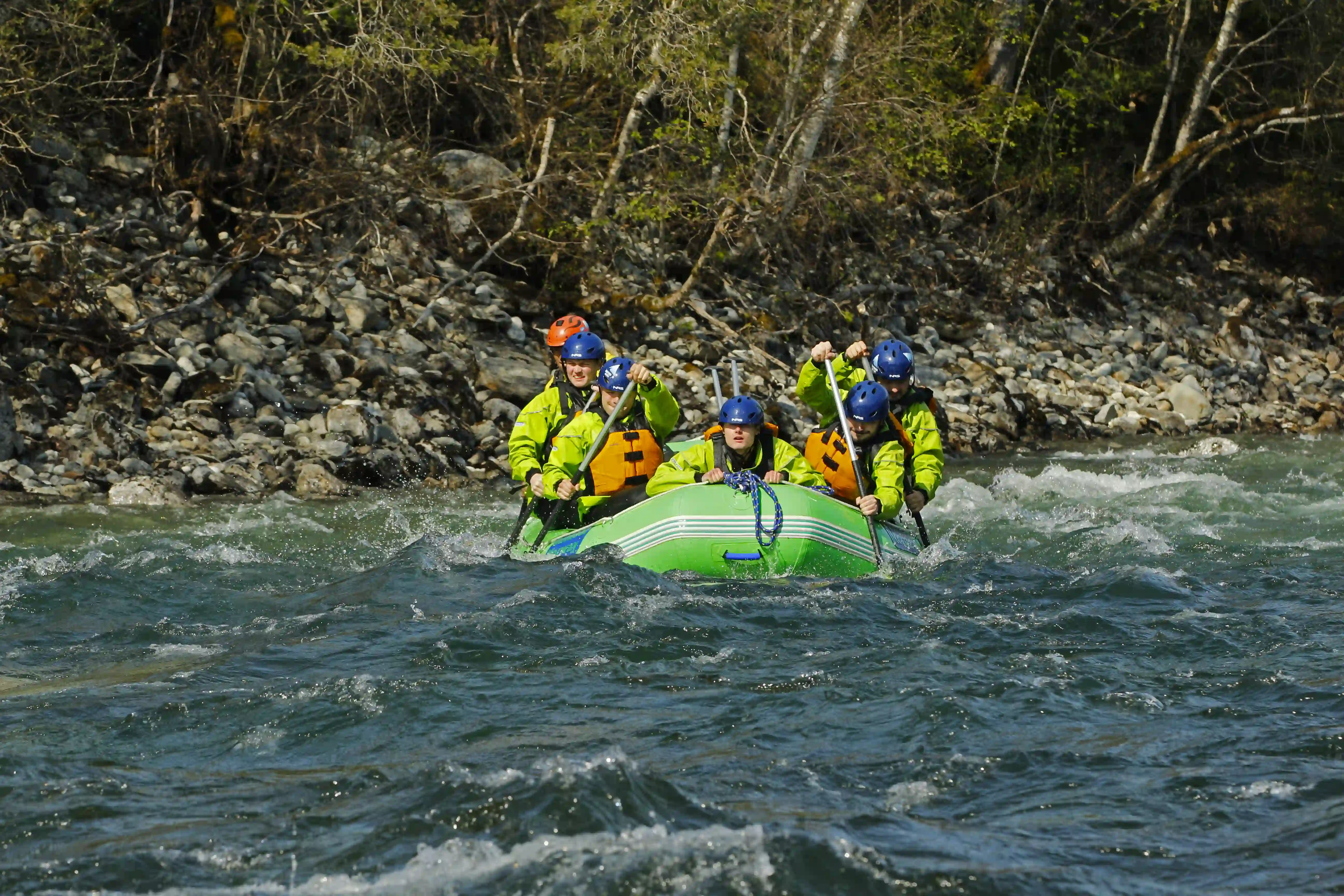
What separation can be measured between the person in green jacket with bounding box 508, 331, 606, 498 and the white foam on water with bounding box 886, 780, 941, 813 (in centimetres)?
492

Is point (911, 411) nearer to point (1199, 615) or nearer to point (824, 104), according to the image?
point (1199, 615)

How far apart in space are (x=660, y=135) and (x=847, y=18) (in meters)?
2.32

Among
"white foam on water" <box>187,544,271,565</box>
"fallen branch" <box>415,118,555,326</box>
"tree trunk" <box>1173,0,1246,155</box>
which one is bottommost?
"white foam on water" <box>187,544,271,565</box>

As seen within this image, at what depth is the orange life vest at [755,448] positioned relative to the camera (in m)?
8.76

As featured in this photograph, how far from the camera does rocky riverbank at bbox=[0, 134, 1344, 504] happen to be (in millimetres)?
12336

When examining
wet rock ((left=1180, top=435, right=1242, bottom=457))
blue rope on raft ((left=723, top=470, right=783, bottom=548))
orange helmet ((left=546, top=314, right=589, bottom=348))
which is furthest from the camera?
wet rock ((left=1180, top=435, right=1242, bottom=457))

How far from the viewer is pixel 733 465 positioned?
346 inches

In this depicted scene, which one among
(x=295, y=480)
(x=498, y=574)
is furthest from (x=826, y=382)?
(x=295, y=480)

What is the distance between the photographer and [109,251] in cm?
1427

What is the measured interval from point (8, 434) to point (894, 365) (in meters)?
6.80

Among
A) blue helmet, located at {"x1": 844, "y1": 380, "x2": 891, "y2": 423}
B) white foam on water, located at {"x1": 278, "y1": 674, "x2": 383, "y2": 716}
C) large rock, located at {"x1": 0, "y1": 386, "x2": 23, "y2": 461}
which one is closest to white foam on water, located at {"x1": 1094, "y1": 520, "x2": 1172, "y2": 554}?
blue helmet, located at {"x1": 844, "y1": 380, "x2": 891, "y2": 423}

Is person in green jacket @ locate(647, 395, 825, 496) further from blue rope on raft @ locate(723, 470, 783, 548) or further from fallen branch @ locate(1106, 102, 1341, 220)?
fallen branch @ locate(1106, 102, 1341, 220)

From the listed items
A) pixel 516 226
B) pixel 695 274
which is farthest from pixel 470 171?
pixel 695 274

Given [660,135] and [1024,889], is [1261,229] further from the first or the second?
[1024,889]
